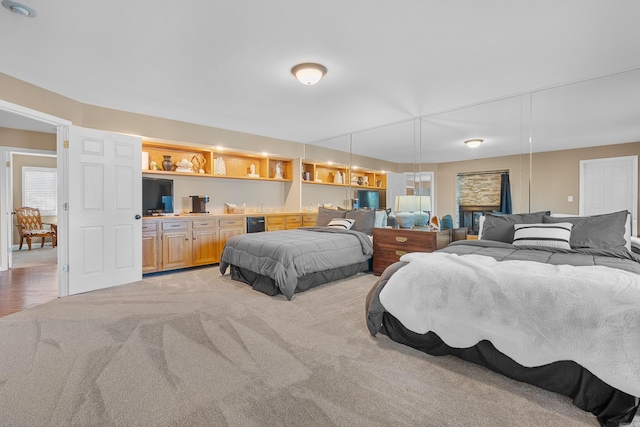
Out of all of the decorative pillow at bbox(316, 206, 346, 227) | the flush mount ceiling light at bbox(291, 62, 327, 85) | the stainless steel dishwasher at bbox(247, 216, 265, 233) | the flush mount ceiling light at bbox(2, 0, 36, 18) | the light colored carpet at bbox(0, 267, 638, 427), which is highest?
the flush mount ceiling light at bbox(2, 0, 36, 18)

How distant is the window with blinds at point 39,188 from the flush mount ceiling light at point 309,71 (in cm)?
823

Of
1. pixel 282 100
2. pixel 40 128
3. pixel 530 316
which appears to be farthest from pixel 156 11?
pixel 40 128

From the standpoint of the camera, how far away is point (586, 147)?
3.78m

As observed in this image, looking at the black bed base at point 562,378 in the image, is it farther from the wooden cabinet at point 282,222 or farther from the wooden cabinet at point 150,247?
the wooden cabinet at point 282,222

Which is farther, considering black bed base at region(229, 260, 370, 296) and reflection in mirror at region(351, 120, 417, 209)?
reflection in mirror at region(351, 120, 417, 209)

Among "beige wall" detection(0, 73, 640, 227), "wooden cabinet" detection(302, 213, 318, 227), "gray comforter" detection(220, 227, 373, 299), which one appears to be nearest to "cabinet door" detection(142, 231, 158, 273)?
"beige wall" detection(0, 73, 640, 227)

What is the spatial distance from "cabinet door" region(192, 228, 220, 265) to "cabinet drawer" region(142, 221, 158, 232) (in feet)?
1.98

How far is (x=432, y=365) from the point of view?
2.03m

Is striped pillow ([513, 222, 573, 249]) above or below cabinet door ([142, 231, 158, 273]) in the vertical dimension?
above

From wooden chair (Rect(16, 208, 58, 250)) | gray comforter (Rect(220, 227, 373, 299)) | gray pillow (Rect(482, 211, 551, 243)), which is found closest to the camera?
gray pillow (Rect(482, 211, 551, 243))

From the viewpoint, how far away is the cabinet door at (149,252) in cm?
447

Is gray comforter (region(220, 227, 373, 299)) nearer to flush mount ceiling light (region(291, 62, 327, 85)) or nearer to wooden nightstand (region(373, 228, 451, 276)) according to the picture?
wooden nightstand (region(373, 228, 451, 276))

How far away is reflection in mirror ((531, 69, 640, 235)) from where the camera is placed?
3.33 meters

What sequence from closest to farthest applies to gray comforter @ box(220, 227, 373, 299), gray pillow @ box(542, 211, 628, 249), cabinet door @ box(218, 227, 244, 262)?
gray pillow @ box(542, 211, 628, 249), gray comforter @ box(220, 227, 373, 299), cabinet door @ box(218, 227, 244, 262)
